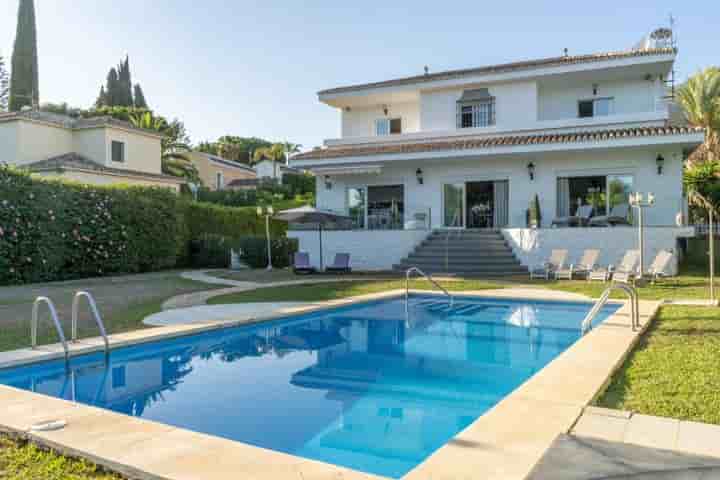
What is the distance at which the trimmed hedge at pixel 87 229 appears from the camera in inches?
807

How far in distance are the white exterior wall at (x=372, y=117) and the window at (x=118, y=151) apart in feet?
59.8

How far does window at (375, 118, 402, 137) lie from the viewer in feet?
102

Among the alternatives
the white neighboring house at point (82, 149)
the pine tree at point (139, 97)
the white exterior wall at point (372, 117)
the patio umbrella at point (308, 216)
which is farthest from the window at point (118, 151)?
the pine tree at point (139, 97)

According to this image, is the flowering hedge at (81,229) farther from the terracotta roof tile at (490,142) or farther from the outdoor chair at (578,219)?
the outdoor chair at (578,219)

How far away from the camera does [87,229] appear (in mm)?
23562

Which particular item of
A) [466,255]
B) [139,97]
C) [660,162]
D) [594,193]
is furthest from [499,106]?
[139,97]

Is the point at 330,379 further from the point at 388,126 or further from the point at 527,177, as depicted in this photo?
the point at 388,126

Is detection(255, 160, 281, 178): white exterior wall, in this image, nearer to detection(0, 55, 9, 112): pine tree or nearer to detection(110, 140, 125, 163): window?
detection(0, 55, 9, 112): pine tree

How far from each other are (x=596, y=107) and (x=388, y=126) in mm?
11287

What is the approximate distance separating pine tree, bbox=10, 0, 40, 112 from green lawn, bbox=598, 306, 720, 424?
62.9 metres

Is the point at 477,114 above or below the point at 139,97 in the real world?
below

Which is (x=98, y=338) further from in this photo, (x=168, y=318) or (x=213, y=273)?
(x=213, y=273)

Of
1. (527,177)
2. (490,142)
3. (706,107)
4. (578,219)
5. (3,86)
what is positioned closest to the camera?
(578,219)

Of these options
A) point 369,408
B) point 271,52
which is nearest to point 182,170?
point 271,52
